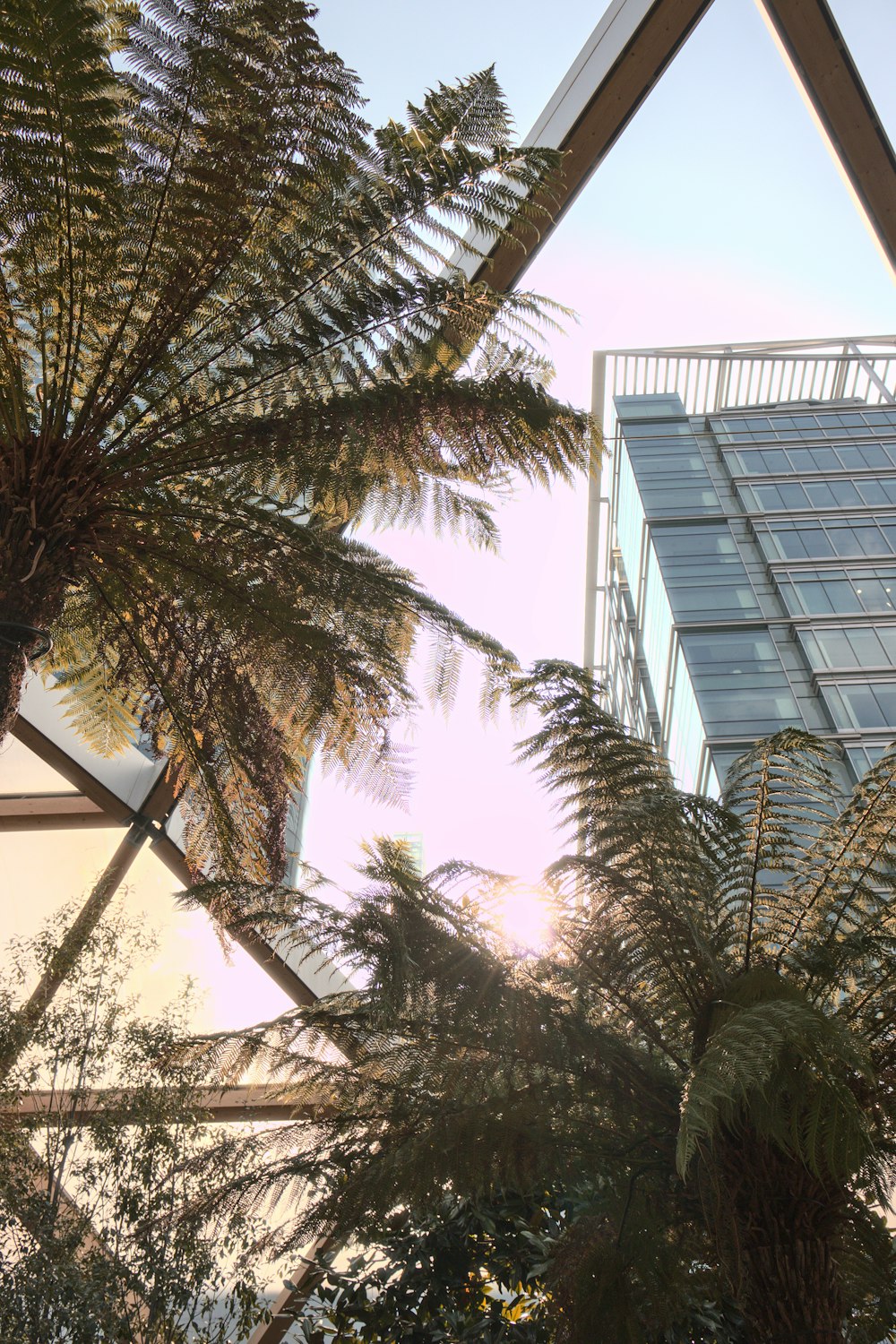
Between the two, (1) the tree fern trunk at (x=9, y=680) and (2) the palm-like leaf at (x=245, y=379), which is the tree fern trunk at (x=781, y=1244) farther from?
(1) the tree fern trunk at (x=9, y=680)

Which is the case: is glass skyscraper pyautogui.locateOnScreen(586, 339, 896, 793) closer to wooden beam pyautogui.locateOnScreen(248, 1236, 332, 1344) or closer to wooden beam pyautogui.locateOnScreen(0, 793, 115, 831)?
wooden beam pyautogui.locateOnScreen(0, 793, 115, 831)

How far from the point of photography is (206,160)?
7.61 ft

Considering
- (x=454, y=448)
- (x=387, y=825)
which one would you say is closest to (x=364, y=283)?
(x=454, y=448)

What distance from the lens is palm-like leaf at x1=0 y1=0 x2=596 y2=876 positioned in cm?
230

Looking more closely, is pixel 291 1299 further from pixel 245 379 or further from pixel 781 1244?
pixel 245 379

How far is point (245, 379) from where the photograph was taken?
2.77 metres

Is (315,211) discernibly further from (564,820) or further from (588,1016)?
(588,1016)

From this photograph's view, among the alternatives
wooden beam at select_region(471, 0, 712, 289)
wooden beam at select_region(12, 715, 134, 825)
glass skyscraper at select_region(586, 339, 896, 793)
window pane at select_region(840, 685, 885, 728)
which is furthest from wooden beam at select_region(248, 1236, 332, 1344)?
window pane at select_region(840, 685, 885, 728)

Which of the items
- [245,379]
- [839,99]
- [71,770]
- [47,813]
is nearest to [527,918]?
[245,379]

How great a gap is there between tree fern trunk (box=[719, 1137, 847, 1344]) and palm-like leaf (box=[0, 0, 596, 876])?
4.90 ft

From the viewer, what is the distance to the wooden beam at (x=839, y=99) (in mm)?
3197

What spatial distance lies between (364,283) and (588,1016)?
221 cm

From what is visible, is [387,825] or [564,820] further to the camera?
[387,825]

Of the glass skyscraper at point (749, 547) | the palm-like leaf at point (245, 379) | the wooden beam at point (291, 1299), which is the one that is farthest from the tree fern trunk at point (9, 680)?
the glass skyscraper at point (749, 547)
